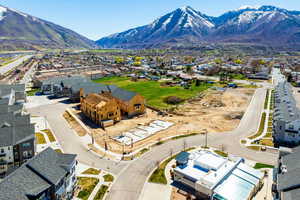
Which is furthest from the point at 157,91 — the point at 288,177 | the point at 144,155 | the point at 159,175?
the point at 288,177

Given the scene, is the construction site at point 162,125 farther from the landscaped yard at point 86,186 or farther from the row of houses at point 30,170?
the row of houses at point 30,170

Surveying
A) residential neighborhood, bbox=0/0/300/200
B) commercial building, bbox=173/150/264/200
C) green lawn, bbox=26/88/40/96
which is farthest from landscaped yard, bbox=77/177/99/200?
green lawn, bbox=26/88/40/96

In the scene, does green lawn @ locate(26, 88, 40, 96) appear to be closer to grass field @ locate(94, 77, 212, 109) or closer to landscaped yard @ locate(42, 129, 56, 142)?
grass field @ locate(94, 77, 212, 109)

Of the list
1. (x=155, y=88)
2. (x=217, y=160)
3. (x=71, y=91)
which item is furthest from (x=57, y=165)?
(x=155, y=88)

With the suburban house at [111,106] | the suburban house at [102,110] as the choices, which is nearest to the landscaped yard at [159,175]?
the suburban house at [111,106]

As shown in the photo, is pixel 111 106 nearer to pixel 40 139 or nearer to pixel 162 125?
pixel 162 125
